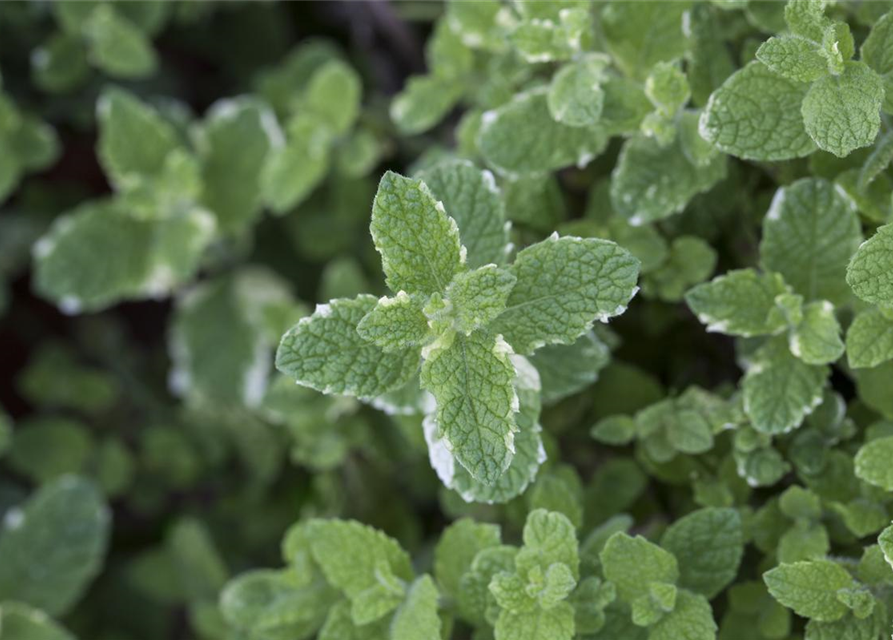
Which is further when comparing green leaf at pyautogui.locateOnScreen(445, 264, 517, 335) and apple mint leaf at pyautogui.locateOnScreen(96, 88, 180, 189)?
apple mint leaf at pyautogui.locateOnScreen(96, 88, 180, 189)

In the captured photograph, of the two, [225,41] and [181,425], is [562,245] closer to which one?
[181,425]

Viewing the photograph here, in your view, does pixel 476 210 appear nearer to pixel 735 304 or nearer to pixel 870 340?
pixel 735 304

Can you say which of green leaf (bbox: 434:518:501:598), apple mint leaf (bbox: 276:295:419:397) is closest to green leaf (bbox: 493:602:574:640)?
green leaf (bbox: 434:518:501:598)

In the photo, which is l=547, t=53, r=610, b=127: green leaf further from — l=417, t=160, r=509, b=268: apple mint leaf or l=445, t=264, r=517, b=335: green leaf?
l=445, t=264, r=517, b=335: green leaf

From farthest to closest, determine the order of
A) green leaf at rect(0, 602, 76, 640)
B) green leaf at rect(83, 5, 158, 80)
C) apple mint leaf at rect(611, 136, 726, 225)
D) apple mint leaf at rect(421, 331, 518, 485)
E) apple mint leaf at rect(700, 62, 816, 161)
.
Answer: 1. green leaf at rect(83, 5, 158, 80)
2. green leaf at rect(0, 602, 76, 640)
3. apple mint leaf at rect(611, 136, 726, 225)
4. apple mint leaf at rect(700, 62, 816, 161)
5. apple mint leaf at rect(421, 331, 518, 485)

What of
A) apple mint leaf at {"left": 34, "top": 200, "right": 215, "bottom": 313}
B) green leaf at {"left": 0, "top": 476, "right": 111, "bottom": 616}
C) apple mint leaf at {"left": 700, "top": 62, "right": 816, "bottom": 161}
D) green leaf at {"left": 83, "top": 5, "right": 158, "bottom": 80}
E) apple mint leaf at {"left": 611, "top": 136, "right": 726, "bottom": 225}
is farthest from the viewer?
green leaf at {"left": 83, "top": 5, "right": 158, "bottom": 80}

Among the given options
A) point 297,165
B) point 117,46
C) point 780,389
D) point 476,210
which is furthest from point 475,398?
point 117,46

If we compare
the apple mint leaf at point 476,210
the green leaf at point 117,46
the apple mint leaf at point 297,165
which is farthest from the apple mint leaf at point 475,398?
the green leaf at point 117,46
